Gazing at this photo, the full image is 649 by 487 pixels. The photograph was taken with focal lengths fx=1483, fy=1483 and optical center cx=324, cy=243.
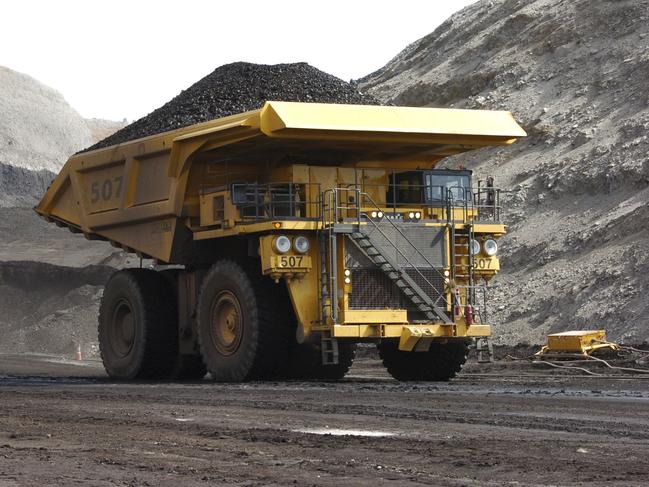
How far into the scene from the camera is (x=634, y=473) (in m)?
8.99

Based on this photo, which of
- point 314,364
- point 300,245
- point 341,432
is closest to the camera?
point 341,432

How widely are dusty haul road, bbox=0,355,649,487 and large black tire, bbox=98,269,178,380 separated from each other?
10.3ft

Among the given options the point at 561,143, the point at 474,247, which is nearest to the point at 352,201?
the point at 474,247

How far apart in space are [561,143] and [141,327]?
18.1 m

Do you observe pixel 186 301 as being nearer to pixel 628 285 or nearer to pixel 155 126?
pixel 155 126

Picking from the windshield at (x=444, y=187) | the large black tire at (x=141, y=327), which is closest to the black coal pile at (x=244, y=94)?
the windshield at (x=444, y=187)

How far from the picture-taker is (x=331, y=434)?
453 inches

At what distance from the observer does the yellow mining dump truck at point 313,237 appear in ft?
62.0

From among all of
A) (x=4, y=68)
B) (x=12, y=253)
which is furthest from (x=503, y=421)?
(x=4, y=68)

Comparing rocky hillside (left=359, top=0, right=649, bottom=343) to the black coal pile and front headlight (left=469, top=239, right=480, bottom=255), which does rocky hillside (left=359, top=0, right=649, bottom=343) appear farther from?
the black coal pile

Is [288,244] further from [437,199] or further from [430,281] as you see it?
[437,199]

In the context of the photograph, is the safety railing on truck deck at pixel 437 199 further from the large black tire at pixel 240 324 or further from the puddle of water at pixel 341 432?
the puddle of water at pixel 341 432

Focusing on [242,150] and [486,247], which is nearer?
[242,150]

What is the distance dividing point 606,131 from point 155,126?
16.7 metres
